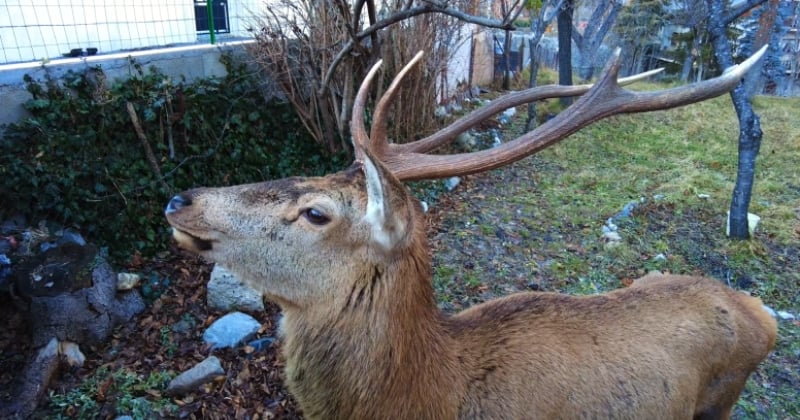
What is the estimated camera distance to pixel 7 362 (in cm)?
348

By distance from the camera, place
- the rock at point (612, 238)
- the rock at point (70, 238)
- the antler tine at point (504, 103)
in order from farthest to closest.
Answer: the rock at point (612, 238) → the rock at point (70, 238) → the antler tine at point (504, 103)

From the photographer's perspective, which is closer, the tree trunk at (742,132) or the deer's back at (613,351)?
the deer's back at (613,351)

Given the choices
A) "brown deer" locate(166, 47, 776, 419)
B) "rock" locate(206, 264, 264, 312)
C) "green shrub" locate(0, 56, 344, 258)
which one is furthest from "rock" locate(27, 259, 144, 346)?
"brown deer" locate(166, 47, 776, 419)

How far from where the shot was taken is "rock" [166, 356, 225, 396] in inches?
136

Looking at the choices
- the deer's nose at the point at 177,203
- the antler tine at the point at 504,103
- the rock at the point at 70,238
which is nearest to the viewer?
the deer's nose at the point at 177,203

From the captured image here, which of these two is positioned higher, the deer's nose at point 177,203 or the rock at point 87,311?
the deer's nose at point 177,203

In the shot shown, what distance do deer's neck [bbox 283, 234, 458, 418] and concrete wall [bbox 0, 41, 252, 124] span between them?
344 centimetres

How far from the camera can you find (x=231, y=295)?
4230 millimetres

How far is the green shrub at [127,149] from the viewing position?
4070 millimetres

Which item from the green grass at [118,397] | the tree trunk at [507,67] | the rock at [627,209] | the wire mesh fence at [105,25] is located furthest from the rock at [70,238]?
the tree trunk at [507,67]

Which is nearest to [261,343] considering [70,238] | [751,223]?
[70,238]

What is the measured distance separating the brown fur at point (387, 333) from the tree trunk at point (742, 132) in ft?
13.6

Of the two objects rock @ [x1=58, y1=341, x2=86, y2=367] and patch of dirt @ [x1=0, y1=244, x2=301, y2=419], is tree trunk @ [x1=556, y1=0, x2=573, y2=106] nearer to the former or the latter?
patch of dirt @ [x1=0, y1=244, x2=301, y2=419]

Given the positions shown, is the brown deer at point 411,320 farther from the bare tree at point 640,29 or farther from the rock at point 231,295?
the bare tree at point 640,29
